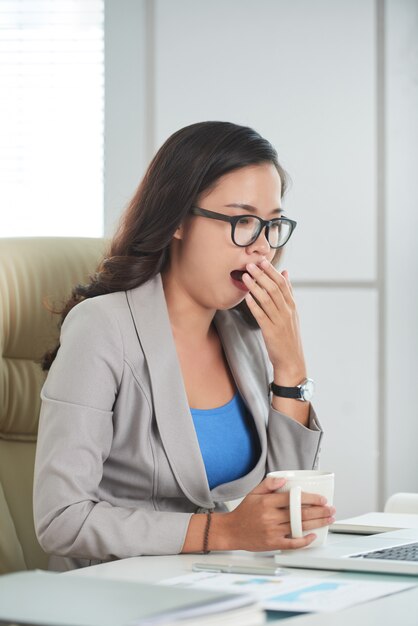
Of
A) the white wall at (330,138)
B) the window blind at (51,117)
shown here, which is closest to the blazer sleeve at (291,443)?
the white wall at (330,138)

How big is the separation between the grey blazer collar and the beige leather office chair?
0.91 feet

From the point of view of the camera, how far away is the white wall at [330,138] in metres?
3.23

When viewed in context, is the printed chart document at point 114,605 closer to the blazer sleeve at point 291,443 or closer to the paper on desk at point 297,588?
the paper on desk at point 297,588

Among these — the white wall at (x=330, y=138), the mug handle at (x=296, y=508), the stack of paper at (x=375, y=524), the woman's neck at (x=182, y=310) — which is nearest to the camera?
the mug handle at (x=296, y=508)

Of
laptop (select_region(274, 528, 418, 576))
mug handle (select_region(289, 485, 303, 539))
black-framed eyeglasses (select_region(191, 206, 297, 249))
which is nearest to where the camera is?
laptop (select_region(274, 528, 418, 576))

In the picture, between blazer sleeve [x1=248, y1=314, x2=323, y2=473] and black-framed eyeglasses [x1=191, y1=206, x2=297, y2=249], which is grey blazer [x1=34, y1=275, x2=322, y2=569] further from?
black-framed eyeglasses [x1=191, y1=206, x2=297, y2=249]

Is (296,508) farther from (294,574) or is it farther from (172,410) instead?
(172,410)

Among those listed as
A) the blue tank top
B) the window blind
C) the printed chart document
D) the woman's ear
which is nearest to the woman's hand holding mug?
the blue tank top

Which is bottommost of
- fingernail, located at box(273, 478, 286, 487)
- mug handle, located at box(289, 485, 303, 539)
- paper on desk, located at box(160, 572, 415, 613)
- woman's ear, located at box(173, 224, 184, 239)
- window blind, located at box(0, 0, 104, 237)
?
paper on desk, located at box(160, 572, 415, 613)

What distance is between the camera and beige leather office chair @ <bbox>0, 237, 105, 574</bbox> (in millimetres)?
1744

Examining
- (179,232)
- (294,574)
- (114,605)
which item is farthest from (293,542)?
(179,232)

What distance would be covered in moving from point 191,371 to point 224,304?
0.43 ft

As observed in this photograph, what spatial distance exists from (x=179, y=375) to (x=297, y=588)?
1.93 feet

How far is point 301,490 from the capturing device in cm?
123
